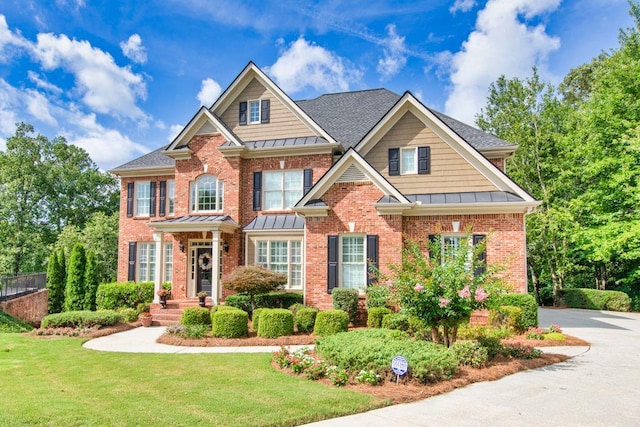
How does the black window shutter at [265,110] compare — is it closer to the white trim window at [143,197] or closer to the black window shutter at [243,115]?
the black window shutter at [243,115]

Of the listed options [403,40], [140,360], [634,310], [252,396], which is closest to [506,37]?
[403,40]

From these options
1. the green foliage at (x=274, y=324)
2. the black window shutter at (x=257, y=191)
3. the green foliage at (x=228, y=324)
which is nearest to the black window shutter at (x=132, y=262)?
the black window shutter at (x=257, y=191)

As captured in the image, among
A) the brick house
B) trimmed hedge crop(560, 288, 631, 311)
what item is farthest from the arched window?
trimmed hedge crop(560, 288, 631, 311)

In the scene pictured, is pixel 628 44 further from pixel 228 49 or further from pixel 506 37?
pixel 228 49

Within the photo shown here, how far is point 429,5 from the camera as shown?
13828 mm

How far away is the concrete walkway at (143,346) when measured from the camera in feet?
36.7

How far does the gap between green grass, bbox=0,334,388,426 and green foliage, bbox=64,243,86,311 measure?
32.3 feet

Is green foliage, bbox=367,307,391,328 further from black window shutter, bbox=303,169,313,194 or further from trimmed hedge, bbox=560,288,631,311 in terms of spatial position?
trimmed hedge, bbox=560,288,631,311

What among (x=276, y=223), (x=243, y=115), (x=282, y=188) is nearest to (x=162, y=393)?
(x=276, y=223)

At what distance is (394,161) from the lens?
1689 centimetres

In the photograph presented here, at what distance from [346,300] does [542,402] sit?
7.92 meters

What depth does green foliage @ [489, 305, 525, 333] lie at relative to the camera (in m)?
12.6

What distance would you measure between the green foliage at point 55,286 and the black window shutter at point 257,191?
1016 cm

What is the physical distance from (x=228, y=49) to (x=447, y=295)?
12.8 meters
